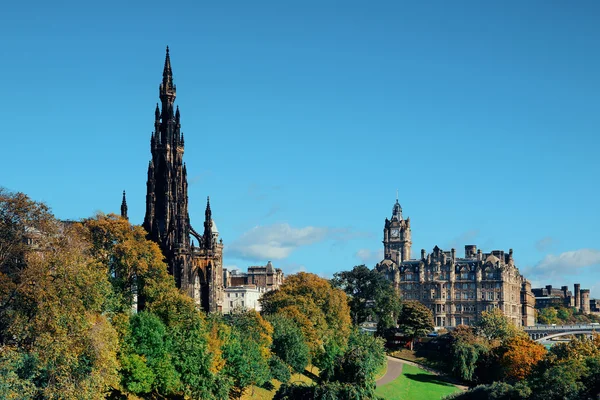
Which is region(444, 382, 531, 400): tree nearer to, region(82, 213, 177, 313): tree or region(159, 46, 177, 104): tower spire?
region(82, 213, 177, 313): tree

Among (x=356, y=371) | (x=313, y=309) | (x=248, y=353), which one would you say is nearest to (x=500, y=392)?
(x=356, y=371)

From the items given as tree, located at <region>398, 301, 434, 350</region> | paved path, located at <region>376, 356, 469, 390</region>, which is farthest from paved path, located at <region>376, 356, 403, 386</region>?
tree, located at <region>398, 301, 434, 350</region>

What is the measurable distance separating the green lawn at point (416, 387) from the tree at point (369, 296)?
25690mm

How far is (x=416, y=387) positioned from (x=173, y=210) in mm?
44801

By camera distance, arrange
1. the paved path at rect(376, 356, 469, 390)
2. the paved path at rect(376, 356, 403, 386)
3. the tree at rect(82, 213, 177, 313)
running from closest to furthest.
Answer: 1. the tree at rect(82, 213, 177, 313)
2. the paved path at rect(376, 356, 403, 386)
3. the paved path at rect(376, 356, 469, 390)

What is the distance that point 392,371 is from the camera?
15088cm

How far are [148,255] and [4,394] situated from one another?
40.5 m

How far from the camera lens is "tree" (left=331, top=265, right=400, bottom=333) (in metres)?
182

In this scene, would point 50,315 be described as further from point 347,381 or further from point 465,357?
point 465,357

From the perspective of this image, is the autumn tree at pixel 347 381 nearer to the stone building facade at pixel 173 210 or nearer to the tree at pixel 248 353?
the tree at pixel 248 353

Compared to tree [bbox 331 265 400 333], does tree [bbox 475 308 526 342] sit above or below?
→ below

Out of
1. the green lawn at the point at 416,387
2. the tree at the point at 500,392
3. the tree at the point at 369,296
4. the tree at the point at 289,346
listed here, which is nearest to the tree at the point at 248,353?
the tree at the point at 289,346

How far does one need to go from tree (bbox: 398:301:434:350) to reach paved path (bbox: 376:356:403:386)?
13.0 meters

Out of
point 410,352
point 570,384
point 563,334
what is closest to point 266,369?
point 570,384
